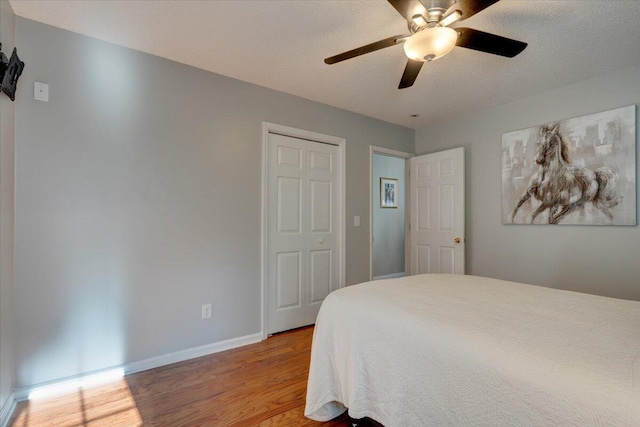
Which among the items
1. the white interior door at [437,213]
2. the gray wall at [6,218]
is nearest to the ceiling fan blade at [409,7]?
the gray wall at [6,218]

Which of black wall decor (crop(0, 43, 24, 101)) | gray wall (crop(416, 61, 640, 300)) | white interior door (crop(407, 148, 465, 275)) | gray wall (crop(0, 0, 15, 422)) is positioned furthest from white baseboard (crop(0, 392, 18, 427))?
gray wall (crop(416, 61, 640, 300))

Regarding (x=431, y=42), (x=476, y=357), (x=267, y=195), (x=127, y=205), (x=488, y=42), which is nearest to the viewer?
(x=476, y=357)

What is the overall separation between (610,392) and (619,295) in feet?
7.98

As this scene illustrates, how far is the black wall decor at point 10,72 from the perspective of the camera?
1.54 meters

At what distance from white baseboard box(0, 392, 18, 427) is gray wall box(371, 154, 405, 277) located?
422 centimetres

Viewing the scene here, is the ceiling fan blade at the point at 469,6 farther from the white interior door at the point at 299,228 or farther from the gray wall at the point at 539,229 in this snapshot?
the gray wall at the point at 539,229

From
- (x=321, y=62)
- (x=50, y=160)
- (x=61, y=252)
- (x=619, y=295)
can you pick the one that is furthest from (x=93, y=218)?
(x=619, y=295)

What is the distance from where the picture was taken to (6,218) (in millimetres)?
1690

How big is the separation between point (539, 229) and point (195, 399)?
130 inches

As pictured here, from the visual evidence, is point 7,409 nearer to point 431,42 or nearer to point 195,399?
point 195,399

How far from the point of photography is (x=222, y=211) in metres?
2.56

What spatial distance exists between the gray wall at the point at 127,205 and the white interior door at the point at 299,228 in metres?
0.20

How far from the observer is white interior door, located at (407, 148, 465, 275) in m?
3.43

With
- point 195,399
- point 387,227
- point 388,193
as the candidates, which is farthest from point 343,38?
point 387,227
